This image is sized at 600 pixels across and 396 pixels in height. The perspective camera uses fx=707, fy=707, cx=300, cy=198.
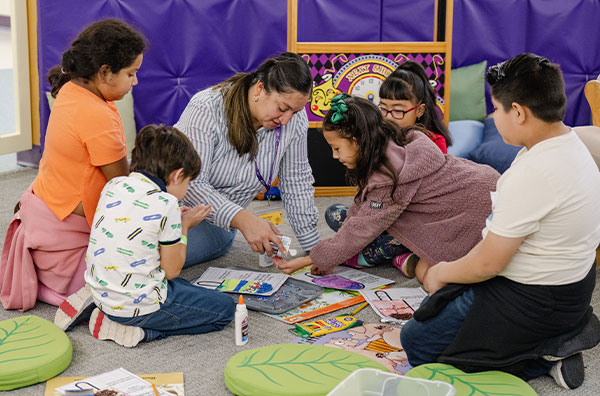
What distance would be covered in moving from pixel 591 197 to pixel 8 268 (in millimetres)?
1705

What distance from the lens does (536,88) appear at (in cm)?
160

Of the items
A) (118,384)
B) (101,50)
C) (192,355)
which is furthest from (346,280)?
(101,50)

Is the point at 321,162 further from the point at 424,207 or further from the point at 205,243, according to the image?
the point at 424,207

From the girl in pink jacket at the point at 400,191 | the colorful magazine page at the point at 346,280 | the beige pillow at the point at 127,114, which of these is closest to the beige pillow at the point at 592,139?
the girl in pink jacket at the point at 400,191

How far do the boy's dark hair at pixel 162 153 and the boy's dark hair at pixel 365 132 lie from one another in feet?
1.55

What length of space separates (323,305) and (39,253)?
902mm

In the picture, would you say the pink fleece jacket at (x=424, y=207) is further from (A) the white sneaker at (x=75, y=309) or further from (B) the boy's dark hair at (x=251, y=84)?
(A) the white sneaker at (x=75, y=309)

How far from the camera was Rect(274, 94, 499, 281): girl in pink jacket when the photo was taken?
86.6 inches

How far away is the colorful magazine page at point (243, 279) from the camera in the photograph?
2.33m

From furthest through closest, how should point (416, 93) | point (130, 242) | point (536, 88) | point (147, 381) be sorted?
point (416, 93), point (130, 242), point (147, 381), point (536, 88)

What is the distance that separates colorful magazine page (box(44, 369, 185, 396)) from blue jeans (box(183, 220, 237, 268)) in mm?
800

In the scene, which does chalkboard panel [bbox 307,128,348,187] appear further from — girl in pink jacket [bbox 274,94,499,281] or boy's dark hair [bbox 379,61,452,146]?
girl in pink jacket [bbox 274,94,499,281]

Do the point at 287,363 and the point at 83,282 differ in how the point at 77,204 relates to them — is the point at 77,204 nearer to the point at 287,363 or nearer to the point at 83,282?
the point at 83,282

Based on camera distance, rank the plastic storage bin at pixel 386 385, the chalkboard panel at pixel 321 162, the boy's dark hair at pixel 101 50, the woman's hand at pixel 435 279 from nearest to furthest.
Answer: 1. the plastic storage bin at pixel 386 385
2. the woman's hand at pixel 435 279
3. the boy's dark hair at pixel 101 50
4. the chalkboard panel at pixel 321 162
